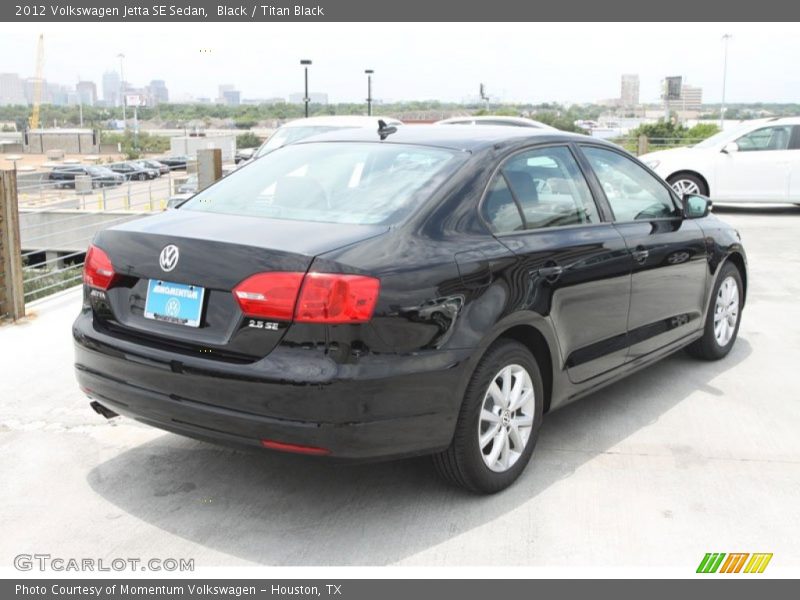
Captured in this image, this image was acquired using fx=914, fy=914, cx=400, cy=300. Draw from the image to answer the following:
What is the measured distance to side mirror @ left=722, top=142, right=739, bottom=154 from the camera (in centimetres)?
1541

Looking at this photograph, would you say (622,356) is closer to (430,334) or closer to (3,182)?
(430,334)

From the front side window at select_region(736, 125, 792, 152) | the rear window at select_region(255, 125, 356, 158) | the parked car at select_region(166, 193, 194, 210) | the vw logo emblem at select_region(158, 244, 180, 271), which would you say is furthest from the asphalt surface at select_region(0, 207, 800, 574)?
the front side window at select_region(736, 125, 792, 152)

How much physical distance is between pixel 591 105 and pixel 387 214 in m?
140

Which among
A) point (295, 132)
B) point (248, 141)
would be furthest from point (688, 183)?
point (248, 141)

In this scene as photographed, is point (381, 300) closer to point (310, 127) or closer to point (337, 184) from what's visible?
point (337, 184)

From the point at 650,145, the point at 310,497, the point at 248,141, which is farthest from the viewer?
the point at 248,141

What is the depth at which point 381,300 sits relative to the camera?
3459mm

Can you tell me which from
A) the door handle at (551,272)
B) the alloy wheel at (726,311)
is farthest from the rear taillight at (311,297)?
the alloy wheel at (726,311)

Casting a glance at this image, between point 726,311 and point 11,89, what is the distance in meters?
207

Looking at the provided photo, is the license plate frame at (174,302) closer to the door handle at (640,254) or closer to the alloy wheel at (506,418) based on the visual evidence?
the alloy wheel at (506,418)

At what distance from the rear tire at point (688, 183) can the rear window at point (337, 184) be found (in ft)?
39.0

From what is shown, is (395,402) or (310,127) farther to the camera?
(310,127)

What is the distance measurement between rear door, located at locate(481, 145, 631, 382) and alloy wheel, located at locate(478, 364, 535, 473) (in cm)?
32

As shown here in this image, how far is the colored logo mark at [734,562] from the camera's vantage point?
3508 mm
